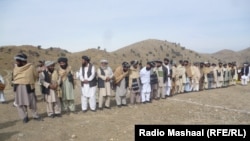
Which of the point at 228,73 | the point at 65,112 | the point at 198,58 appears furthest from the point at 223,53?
the point at 65,112

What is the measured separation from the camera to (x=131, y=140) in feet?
22.4

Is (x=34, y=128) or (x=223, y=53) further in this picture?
(x=223, y=53)

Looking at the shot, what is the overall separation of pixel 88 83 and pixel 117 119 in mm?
1748

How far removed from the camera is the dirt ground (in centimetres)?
731

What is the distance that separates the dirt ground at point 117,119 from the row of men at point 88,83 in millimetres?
399

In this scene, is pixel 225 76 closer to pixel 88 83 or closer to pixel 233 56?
pixel 88 83

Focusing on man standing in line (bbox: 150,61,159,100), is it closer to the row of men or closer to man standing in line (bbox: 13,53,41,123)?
the row of men

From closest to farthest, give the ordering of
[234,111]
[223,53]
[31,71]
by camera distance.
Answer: [31,71], [234,111], [223,53]

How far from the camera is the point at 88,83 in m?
9.98

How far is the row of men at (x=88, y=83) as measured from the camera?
8484 millimetres

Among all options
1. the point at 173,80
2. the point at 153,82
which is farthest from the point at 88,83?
the point at 173,80

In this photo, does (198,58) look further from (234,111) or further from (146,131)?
(146,131)

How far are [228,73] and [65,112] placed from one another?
37.8 feet

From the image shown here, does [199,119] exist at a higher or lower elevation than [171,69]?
lower
